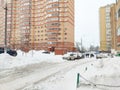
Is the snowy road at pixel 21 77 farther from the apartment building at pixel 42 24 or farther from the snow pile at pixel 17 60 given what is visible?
the apartment building at pixel 42 24

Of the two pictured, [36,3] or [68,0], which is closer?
[68,0]

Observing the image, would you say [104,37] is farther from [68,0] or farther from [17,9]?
[17,9]

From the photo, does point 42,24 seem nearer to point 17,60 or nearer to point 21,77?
point 17,60

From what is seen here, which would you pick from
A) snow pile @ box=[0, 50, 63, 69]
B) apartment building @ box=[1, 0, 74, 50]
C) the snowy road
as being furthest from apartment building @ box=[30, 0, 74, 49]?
the snowy road

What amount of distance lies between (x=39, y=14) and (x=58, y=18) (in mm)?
16885

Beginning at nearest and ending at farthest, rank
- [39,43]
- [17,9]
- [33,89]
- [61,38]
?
1. [33,89]
2. [61,38]
3. [39,43]
4. [17,9]

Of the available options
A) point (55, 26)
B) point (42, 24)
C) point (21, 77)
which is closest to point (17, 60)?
point (21, 77)

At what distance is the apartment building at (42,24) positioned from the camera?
112 metres

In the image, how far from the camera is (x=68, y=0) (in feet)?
382

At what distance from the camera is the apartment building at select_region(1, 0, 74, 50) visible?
4424 inches

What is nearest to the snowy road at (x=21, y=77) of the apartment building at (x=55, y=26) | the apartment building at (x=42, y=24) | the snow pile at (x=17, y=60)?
the snow pile at (x=17, y=60)

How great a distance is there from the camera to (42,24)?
409 ft

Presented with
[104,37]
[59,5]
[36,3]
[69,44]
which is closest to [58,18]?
[59,5]

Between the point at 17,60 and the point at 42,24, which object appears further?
the point at 42,24
